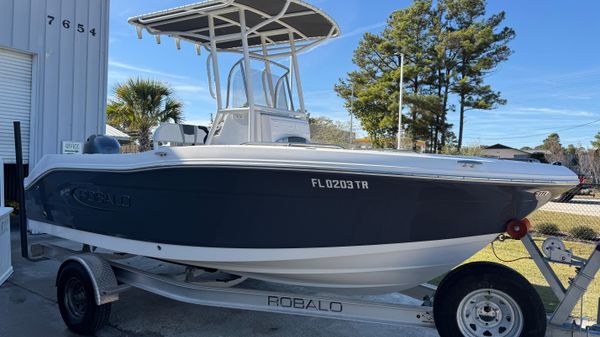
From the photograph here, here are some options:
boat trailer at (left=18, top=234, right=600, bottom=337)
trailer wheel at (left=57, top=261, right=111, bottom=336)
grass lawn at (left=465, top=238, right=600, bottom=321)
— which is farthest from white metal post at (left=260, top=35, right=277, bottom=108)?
grass lawn at (left=465, top=238, right=600, bottom=321)

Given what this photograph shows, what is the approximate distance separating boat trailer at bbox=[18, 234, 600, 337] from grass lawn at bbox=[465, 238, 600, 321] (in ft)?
3.68

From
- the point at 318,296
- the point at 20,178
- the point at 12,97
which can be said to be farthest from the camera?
the point at 12,97

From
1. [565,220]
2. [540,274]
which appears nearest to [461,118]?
[565,220]

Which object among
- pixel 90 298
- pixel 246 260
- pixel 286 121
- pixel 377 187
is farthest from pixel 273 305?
pixel 286 121

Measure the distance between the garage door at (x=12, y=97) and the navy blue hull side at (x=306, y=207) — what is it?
545 cm

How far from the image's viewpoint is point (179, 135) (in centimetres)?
403

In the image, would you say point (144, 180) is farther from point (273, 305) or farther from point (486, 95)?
point (486, 95)

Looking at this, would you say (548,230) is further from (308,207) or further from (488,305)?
(308,207)

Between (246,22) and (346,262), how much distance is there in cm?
264

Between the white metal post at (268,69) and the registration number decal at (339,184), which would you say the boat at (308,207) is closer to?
the registration number decal at (339,184)

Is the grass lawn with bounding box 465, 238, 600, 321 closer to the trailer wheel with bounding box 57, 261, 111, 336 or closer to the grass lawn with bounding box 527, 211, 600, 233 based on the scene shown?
the grass lawn with bounding box 527, 211, 600, 233

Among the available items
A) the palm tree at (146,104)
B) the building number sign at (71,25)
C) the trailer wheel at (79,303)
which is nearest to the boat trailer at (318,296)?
the trailer wheel at (79,303)

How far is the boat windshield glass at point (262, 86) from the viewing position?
4.13 metres

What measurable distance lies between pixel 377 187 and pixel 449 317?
0.87 metres
